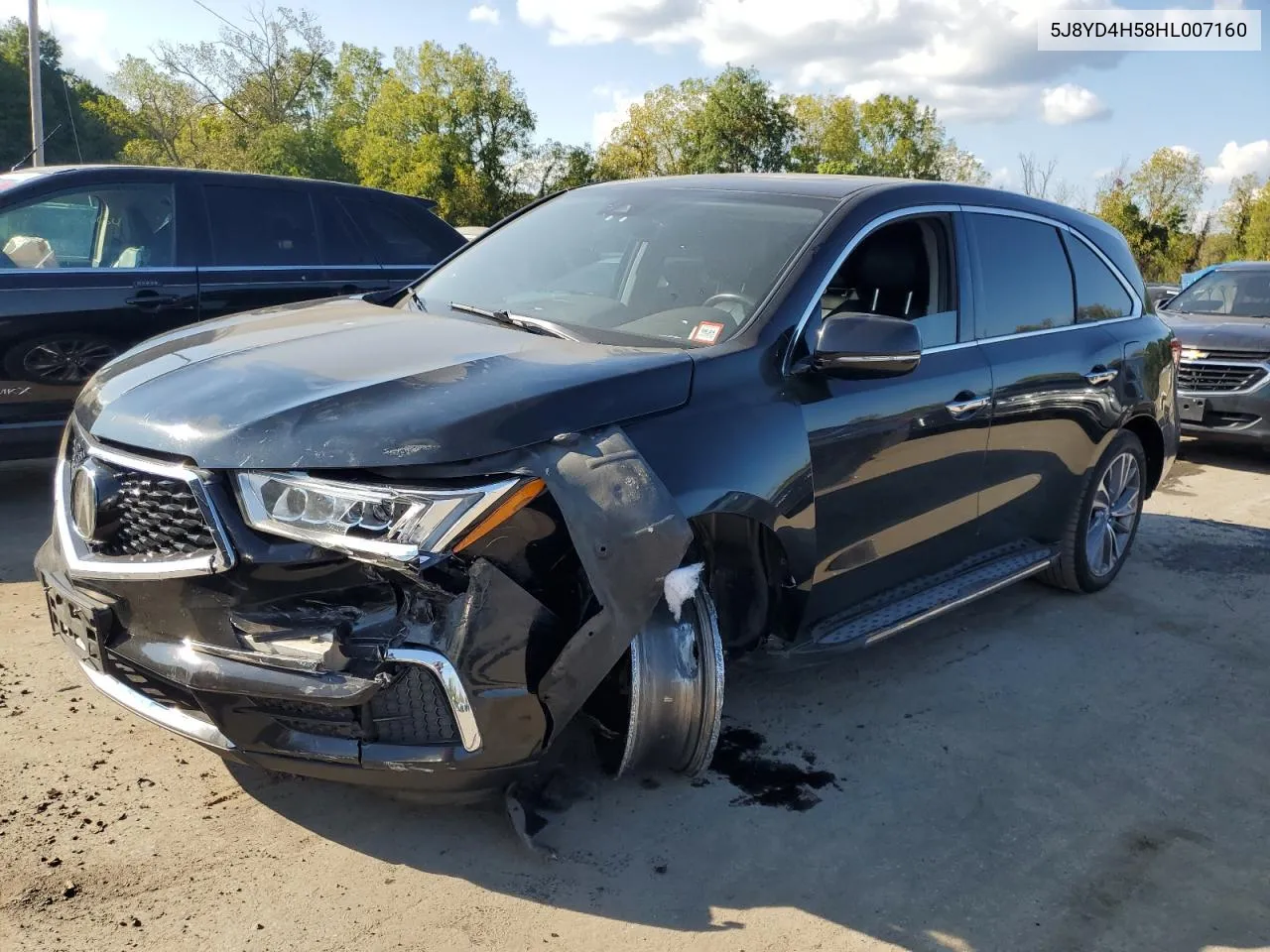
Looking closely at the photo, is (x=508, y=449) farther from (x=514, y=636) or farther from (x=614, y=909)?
(x=614, y=909)

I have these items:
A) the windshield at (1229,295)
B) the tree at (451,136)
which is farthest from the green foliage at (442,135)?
the windshield at (1229,295)

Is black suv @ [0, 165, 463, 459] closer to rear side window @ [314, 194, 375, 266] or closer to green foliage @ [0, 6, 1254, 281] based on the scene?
rear side window @ [314, 194, 375, 266]

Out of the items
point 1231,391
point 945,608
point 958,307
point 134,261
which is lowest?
point 945,608

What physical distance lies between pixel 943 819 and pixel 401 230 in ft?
17.9

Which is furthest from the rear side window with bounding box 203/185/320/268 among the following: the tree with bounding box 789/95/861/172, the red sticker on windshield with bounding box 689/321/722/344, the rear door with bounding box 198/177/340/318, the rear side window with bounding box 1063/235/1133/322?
the tree with bounding box 789/95/861/172

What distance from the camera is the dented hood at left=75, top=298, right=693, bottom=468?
2482mm

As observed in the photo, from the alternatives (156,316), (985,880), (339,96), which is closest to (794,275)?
(985,880)

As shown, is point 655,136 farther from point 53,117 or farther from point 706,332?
point 706,332

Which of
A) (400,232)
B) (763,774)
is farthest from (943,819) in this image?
(400,232)

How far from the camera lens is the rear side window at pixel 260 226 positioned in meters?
6.27

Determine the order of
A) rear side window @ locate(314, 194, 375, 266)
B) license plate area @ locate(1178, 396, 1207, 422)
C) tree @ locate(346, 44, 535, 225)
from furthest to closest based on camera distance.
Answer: tree @ locate(346, 44, 535, 225), license plate area @ locate(1178, 396, 1207, 422), rear side window @ locate(314, 194, 375, 266)

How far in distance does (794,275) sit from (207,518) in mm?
1958

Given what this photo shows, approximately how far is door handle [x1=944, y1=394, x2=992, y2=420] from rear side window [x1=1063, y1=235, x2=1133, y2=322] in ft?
3.63

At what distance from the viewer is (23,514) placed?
5.64 meters
